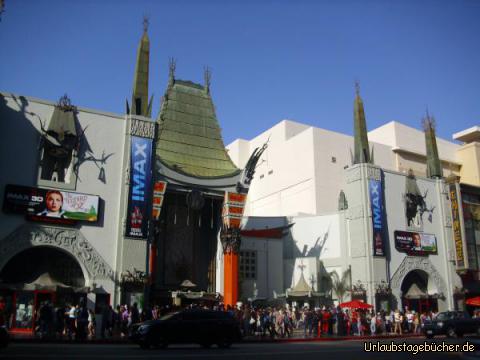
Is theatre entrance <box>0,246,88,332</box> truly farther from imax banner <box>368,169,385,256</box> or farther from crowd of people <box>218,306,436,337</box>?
imax banner <box>368,169,385,256</box>

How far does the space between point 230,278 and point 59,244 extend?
14.6 metres

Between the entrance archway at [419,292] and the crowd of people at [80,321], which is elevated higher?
the entrance archway at [419,292]

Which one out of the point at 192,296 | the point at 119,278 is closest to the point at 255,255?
the point at 192,296

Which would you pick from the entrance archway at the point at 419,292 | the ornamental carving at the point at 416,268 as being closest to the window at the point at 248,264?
the ornamental carving at the point at 416,268

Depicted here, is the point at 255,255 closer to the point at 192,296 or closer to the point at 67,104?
the point at 192,296

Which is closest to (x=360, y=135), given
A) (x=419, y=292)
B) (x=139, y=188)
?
(x=419, y=292)

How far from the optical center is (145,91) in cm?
3322

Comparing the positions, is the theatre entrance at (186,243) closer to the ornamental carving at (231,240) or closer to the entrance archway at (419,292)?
the ornamental carving at (231,240)

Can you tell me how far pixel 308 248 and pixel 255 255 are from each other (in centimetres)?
677

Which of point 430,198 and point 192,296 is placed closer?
point 192,296

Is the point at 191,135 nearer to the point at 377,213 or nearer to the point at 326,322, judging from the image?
the point at 377,213

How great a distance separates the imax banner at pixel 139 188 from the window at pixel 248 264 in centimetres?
1515

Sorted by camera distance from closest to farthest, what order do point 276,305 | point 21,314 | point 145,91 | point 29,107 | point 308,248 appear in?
point 21,314 → point 29,107 → point 145,91 → point 276,305 → point 308,248

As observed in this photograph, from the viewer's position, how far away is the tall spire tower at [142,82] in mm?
32500
